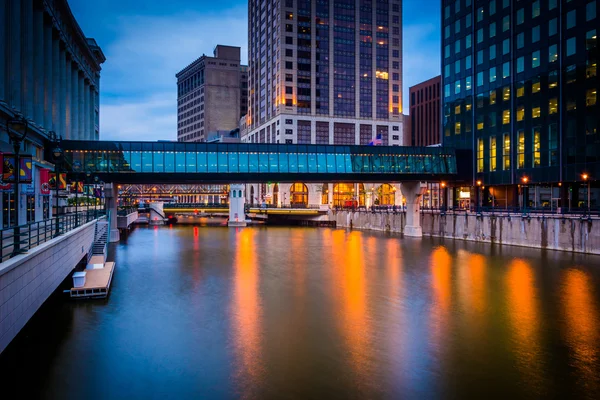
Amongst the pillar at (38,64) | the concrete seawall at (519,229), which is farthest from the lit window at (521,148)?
the pillar at (38,64)

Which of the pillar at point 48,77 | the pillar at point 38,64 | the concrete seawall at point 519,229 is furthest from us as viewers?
the pillar at point 48,77

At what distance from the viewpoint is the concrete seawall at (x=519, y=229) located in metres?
52.1

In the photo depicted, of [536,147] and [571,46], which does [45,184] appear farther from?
[571,46]

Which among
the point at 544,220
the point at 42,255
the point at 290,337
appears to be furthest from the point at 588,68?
the point at 42,255

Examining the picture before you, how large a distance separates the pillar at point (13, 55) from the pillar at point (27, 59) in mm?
3134

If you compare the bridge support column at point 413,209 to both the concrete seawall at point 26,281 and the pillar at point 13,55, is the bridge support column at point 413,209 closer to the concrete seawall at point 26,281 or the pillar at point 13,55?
the pillar at point 13,55

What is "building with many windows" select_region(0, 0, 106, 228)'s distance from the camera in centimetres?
4291

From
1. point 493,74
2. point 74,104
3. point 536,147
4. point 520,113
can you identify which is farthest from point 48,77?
point 536,147

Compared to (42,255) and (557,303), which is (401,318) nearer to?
(557,303)

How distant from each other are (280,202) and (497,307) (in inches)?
4819

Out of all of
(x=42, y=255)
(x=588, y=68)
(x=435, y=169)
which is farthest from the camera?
(x=435, y=169)

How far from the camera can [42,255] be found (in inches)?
858

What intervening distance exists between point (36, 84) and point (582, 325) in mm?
58176

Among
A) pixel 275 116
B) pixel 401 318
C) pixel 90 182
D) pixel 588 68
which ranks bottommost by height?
pixel 401 318
